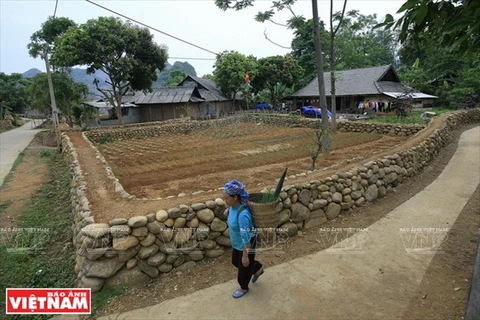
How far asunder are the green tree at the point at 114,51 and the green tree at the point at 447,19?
21.2 meters

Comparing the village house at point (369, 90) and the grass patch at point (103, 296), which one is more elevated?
the village house at point (369, 90)

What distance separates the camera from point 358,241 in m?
4.65

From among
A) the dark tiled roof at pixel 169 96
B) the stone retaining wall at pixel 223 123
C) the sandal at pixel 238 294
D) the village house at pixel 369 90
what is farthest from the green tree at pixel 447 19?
the dark tiled roof at pixel 169 96

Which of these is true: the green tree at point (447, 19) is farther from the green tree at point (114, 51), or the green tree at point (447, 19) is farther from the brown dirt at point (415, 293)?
the green tree at point (114, 51)

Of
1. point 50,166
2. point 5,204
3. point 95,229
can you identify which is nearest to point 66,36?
point 50,166

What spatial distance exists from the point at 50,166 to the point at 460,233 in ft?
44.1

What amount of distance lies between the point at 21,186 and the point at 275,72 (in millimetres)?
25342

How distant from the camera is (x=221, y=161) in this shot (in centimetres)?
1034

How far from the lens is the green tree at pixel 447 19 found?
6.67ft

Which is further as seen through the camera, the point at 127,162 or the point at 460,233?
the point at 127,162

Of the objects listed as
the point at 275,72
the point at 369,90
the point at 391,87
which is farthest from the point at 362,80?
the point at 275,72

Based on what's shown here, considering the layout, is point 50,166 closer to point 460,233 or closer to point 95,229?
point 95,229

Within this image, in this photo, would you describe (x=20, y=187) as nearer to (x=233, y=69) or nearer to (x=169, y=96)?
(x=169, y=96)

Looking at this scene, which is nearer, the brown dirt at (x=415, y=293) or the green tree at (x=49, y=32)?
the brown dirt at (x=415, y=293)
